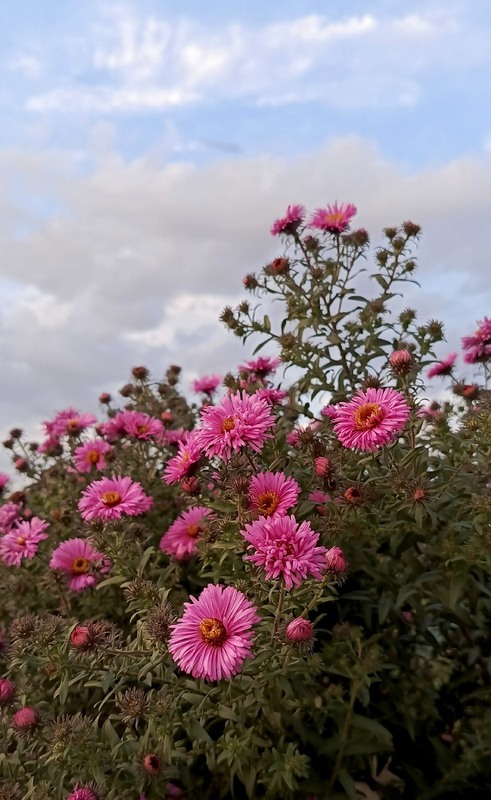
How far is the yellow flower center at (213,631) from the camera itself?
65.7 inches

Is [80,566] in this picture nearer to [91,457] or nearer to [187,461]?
[91,457]

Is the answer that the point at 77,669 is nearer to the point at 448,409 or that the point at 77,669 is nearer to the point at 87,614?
the point at 87,614

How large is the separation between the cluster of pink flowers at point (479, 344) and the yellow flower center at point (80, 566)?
1777mm

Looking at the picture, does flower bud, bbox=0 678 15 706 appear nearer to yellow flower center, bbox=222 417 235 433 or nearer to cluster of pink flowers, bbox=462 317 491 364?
yellow flower center, bbox=222 417 235 433

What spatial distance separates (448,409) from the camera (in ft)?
11.5

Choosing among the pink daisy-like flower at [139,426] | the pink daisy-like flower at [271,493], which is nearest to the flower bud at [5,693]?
the pink daisy-like flower at [271,493]

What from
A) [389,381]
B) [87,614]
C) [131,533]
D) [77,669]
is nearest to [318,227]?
[389,381]

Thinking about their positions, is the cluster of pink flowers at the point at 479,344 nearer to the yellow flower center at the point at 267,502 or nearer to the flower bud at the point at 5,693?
the yellow flower center at the point at 267,502

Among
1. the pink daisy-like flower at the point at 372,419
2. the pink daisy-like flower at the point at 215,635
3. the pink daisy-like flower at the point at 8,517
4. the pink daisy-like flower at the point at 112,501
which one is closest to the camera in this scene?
the pink daisy-like flower at the point at 215,635

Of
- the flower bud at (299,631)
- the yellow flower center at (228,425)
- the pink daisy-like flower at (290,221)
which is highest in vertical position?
the pink daisy-like flower at (290,221)

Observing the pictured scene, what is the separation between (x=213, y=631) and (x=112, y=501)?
1.00 metres

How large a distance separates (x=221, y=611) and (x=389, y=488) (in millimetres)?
707

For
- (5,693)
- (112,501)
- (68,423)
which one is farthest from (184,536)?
(68,423)

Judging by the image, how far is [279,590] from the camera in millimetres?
1929
